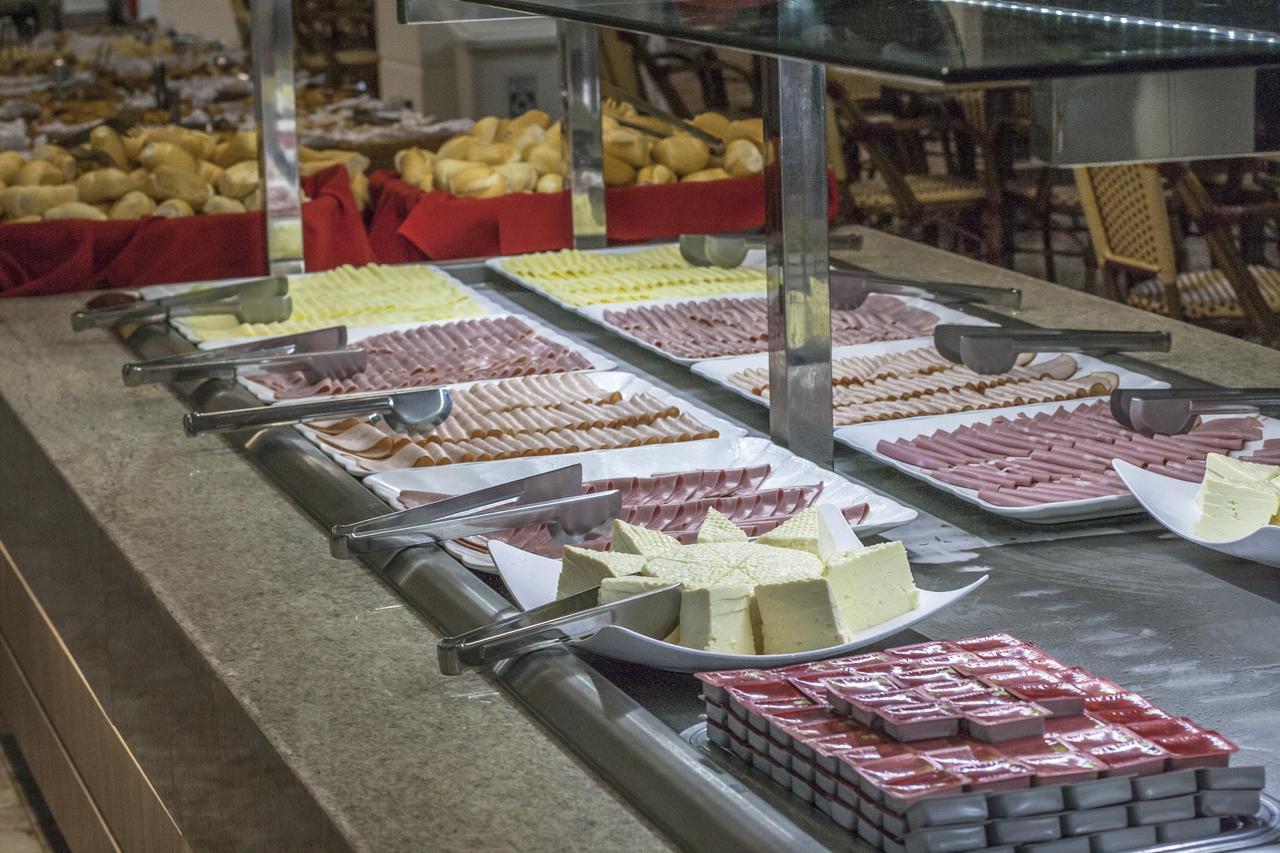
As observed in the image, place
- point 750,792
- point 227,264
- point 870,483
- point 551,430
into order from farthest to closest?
point 227,264 → point 551,430 → point 870,483 → point 750,792

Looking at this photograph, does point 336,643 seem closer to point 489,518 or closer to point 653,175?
point 489,518

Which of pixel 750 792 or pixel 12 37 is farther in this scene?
pixel 12 37

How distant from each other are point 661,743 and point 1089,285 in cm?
482

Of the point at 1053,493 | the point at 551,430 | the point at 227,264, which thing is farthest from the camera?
the point at 227,264

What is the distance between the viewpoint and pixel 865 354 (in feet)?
6.16

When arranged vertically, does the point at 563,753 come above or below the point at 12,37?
below

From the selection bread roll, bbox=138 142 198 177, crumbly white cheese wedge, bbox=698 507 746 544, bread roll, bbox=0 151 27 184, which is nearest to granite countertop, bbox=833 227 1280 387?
crumbly white cheese wedge, bbox=698 507 746 544

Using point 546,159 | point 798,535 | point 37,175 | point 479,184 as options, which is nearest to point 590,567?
point 798,535

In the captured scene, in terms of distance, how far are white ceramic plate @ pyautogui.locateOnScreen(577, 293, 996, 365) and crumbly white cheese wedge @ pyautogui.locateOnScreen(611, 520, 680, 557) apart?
2.39 ft

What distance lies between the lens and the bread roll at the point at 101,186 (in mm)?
2664

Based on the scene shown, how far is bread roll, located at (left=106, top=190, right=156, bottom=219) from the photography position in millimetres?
2641

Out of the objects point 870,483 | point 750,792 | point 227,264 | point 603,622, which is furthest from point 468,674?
point 227,264

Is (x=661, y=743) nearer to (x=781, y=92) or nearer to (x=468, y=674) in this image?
(x=468, y=674)

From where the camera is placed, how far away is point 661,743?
2.99 ft
